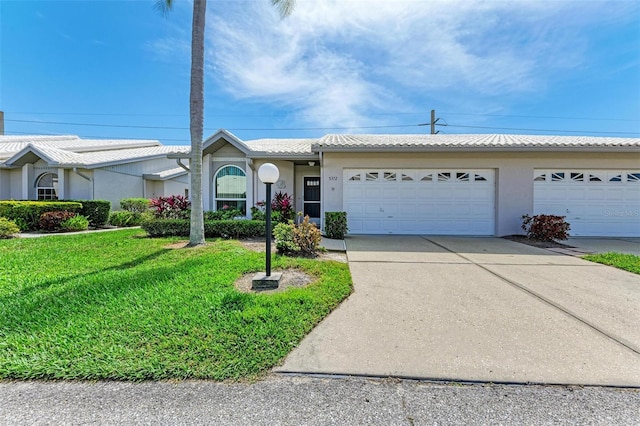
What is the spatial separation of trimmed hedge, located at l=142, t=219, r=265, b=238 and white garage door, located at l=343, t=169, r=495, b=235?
143 inches

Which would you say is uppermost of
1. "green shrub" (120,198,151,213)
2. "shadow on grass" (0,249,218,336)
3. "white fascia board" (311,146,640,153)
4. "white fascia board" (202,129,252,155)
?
"white fascia board" (202,129,252,155)

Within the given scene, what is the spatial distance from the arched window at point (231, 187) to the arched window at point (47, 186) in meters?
10.8

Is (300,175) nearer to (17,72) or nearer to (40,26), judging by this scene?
(40,26)

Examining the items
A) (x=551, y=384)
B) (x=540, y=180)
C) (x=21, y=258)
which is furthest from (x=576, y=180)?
(x=21, y=258)

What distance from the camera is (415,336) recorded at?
3.09m

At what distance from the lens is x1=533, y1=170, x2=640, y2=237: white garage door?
10.1 metres

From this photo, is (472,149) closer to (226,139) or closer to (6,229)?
(226,139)

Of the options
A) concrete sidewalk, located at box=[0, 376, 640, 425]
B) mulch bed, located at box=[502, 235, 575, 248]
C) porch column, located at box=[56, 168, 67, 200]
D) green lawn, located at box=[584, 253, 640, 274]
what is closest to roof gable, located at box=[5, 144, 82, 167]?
porch column, located at box=[56, 168, 67, 200]

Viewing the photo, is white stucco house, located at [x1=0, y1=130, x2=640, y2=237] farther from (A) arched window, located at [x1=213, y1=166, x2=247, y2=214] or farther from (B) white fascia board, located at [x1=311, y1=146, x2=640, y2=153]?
(A) arched window, located at [x1=213, y1=166, x2=247, y2=214]

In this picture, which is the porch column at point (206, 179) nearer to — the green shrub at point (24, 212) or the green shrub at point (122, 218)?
the green shrub at point (122, 218)

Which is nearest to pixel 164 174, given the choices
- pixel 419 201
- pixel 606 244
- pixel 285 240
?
pixel 285 240

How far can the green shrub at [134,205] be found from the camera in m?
14.4

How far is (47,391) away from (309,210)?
10.3 m

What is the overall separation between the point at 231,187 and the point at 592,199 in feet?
46.4
